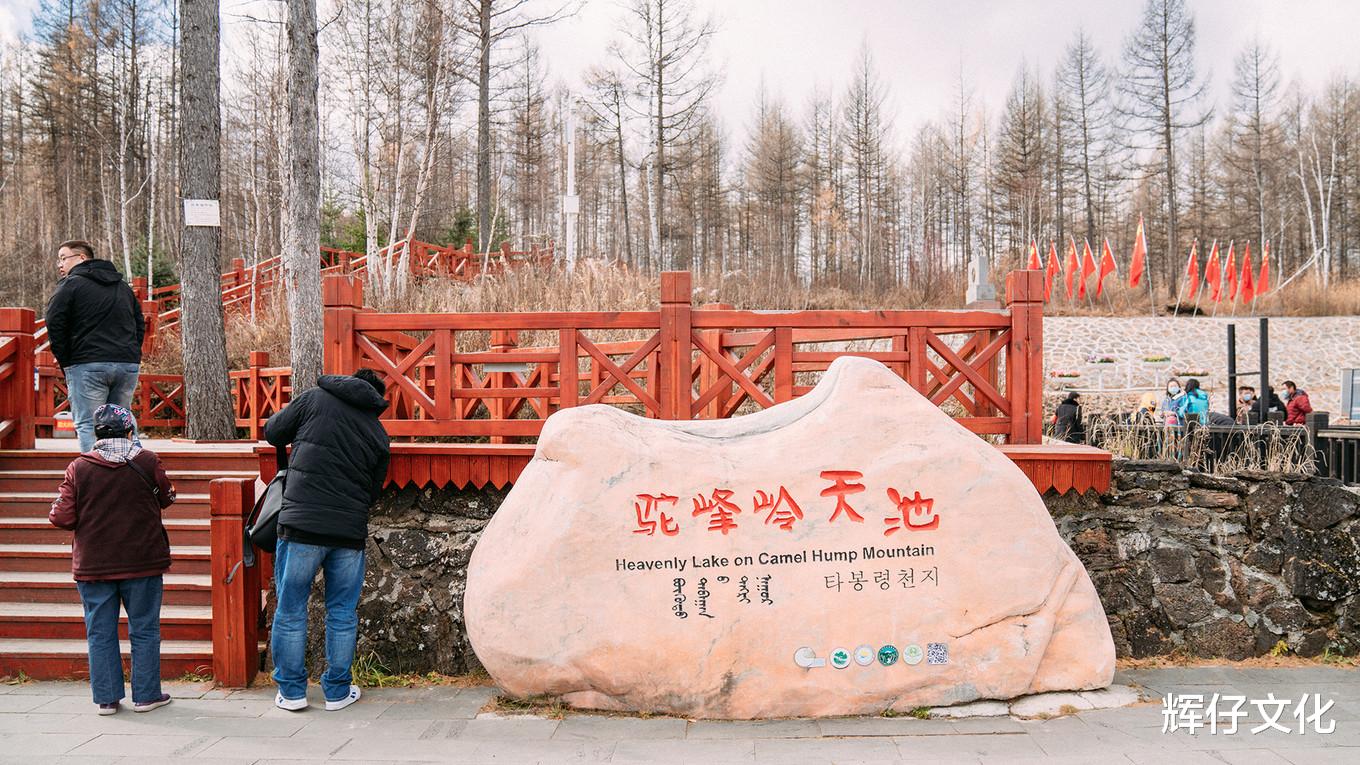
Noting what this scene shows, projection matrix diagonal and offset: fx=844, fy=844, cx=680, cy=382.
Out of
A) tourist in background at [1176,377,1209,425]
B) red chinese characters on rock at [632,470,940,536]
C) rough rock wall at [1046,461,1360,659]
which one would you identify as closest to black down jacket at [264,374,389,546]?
red chinese characters on rock at [632,470,940,536]

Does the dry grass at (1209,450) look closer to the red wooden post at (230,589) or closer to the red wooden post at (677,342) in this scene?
the red wooden post at (677,342)

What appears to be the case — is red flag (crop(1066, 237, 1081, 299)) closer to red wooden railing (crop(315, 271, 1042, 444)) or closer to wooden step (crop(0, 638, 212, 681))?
red wooden railing (crop(315, 271, 1042, 444))

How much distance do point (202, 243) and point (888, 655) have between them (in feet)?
28.5

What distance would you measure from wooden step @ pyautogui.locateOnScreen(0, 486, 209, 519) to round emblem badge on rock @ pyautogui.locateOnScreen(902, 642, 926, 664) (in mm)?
5170

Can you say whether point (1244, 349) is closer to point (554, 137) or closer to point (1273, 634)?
point (1273, 634)

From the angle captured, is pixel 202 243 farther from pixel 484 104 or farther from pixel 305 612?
pixel 484 104

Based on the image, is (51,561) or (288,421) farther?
(51,561)

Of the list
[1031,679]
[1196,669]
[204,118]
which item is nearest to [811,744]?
[1031,679]

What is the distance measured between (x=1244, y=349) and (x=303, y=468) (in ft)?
87.0

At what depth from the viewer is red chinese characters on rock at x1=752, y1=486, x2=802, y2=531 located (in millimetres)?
4699

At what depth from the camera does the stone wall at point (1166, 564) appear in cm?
569

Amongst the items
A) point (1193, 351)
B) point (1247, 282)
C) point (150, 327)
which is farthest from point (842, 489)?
point (1247, 282)

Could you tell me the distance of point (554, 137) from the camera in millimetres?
34188

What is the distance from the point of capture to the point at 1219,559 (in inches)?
229
